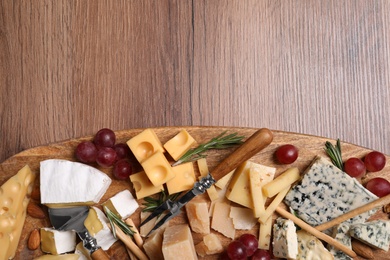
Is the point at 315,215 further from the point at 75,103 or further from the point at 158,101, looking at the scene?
the point at 75,103

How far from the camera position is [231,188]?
64.2 inches

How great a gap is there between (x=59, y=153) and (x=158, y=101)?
34 centimetres

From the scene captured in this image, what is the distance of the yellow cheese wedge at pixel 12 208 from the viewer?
61.7 inches

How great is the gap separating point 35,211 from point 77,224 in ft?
0.44

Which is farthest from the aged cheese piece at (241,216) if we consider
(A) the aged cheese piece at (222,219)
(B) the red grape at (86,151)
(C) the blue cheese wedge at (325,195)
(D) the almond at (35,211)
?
(D) the almond at (35,211)

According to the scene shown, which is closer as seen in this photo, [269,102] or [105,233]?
[105,233]

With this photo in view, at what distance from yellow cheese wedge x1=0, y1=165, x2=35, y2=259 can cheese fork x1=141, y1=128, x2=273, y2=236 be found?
1.15 ft

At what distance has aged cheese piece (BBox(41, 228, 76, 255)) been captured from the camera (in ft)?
5.28

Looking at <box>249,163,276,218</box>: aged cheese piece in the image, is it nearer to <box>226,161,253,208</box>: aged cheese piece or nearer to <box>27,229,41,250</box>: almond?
<box>226,161,253,208</box>: aged cheese piece

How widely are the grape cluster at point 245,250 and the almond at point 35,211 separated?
0.54m

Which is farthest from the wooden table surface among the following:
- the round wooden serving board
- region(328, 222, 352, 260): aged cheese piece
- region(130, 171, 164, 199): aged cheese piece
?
region(328, 222, 352, 260): aged cheese piece

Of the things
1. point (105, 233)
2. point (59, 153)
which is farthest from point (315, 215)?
point (59, 153)

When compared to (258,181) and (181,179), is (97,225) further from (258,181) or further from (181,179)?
(258,181)

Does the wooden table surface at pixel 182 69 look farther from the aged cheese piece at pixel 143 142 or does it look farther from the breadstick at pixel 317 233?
the breadstick at pixel 317 233
